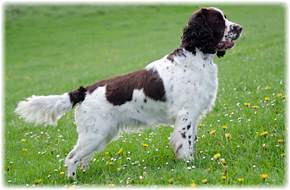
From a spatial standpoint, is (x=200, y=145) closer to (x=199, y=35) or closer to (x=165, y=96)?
(x=165, y=96)

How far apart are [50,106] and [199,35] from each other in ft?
7.59

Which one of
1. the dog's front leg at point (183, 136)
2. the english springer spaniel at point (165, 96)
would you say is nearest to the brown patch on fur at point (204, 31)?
the english springer spaniel at point (165, 96)

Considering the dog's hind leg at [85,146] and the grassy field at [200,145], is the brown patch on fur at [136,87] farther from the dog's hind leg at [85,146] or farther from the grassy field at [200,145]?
the grassy field at [200,145]

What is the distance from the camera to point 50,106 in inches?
176

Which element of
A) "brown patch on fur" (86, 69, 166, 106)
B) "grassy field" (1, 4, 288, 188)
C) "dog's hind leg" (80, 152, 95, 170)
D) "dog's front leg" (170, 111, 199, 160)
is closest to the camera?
"grassy field" (1, 4, 288, 188)

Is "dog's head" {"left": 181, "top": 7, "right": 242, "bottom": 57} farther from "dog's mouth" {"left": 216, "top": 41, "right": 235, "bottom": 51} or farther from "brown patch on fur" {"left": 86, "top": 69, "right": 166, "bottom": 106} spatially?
"brown patch on fur" {"left": 86, "top": 69, "right": 166, "bottom": 106}

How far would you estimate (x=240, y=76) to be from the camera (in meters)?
7.47

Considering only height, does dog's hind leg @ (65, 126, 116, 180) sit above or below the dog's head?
below

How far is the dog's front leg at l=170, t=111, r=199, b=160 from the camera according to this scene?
4137 millimetres

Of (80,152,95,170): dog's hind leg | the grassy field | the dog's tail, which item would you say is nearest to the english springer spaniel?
the dog's tail

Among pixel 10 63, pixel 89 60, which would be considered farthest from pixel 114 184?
pixel 10 63

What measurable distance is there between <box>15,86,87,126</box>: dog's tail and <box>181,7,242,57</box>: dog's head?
5.52ft

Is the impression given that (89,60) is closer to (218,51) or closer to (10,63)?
(10,63)

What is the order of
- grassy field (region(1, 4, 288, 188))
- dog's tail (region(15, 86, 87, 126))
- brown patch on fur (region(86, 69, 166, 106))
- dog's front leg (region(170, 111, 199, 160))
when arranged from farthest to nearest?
dog's tail (region(15, 86, 87, 126))
brown patch on fur (region(86, 69, 166, 106))
dog's front leg (region(170, 111, 199, 160))
grassy field (region(1, 4, 288, 188))
